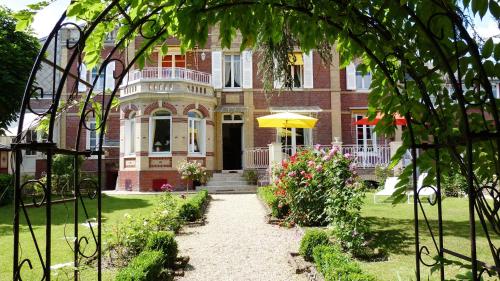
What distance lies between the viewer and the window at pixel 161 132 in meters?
19.3

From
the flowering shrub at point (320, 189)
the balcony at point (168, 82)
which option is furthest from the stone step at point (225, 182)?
the flowering shrub at point (320, 189)

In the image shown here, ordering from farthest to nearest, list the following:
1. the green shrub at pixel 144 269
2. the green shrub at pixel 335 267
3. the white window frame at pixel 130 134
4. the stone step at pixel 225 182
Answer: the white window frame at pixel 130 134
the stone step at pixel 225 182
the green shrub at pixel 144 269
the green shrub at pixel 335 267

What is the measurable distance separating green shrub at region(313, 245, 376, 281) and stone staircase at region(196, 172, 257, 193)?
42.4 feet

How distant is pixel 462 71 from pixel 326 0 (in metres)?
0.83

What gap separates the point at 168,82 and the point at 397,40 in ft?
57.0

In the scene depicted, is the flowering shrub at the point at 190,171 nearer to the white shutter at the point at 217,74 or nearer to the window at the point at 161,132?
the window at the point at 161,132

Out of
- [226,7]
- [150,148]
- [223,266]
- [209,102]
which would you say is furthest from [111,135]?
[226,7]

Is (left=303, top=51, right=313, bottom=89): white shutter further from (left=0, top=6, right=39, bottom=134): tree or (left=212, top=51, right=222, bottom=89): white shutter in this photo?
(left=0, top=6, right=39, bottom=134): tree

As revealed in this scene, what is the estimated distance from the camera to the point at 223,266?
19.6 ft

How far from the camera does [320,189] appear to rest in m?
8.82

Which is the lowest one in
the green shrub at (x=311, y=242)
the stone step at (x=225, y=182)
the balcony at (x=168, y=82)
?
the green shrub at (x=311, y=242)

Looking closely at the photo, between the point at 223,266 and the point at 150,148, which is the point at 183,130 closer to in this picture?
the point at 150,148

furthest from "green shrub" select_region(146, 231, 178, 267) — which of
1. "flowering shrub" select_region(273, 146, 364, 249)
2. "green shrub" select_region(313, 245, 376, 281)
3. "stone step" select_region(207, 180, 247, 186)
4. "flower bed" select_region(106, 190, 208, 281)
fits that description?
"stone step" select_region(207, 180, 247, 186)

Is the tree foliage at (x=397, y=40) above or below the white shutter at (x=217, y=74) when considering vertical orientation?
below
